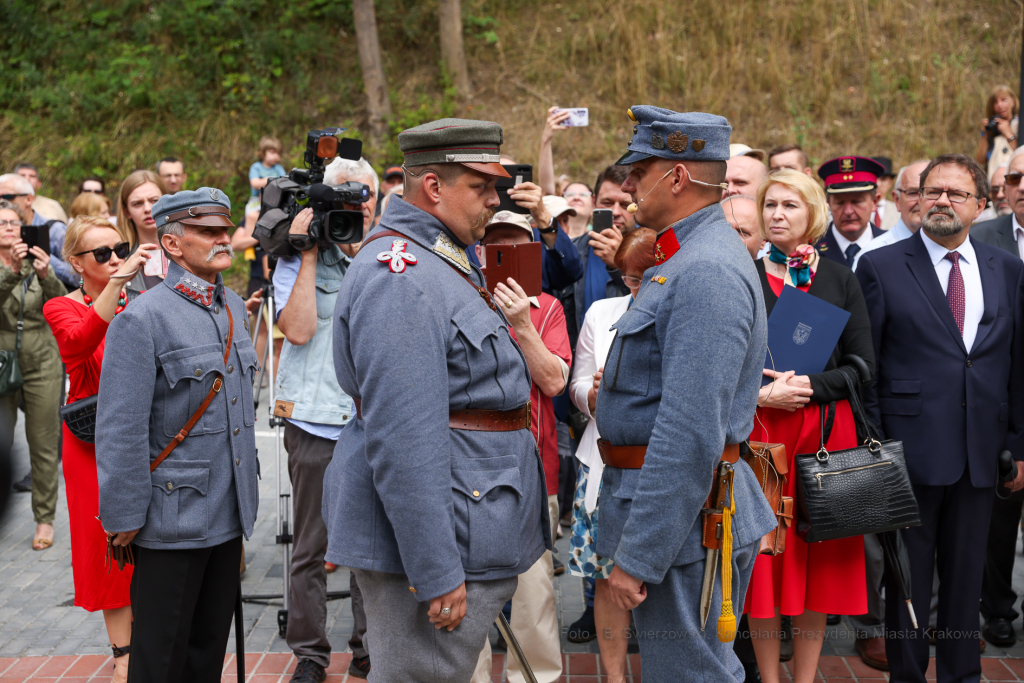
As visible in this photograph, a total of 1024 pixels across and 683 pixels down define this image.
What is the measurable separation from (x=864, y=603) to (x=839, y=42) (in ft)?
44.2

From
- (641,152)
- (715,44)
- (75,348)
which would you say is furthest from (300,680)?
(715,44)

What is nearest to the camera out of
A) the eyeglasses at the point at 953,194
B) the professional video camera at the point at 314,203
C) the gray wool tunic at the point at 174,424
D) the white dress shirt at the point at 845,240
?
the gray wool tunic at the point at 174,424

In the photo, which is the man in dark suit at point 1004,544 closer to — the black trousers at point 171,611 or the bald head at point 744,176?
the bald head at point 744,176

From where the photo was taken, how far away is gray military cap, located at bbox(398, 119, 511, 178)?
2.37 meters

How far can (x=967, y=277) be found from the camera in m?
3.72

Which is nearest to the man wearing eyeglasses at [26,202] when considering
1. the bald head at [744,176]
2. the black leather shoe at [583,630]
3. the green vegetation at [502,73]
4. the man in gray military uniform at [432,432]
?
the black leather shoe at [583,630]

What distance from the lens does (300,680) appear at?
3.80m

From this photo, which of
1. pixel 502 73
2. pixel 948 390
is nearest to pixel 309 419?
pixel 948 390

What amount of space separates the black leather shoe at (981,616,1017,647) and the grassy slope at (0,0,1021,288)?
1099 cm

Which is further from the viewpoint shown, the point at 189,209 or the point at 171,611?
the point at 189,209

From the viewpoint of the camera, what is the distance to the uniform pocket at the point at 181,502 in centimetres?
306

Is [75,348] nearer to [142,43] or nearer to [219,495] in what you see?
[219,495]

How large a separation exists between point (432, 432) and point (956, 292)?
2636 mm

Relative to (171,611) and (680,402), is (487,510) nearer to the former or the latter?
(680,402)
